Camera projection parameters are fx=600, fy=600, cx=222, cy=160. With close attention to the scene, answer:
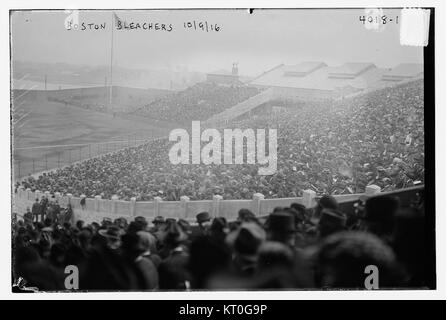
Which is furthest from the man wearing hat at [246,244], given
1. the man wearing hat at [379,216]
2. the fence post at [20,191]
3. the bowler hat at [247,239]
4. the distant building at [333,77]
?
the fence post at [20,191]

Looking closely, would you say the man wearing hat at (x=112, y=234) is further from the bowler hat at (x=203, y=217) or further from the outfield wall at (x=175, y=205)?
the bowler hat at (x=203, y=217)

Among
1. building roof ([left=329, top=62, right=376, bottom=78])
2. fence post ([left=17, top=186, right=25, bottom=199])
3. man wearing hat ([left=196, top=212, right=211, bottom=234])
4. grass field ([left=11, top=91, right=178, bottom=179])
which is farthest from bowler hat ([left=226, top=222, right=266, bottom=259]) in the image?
fence post ([left=17, top=186, right=25, bottom=199])

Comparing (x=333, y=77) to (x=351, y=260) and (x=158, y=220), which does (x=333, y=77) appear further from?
(x=158, y=220)

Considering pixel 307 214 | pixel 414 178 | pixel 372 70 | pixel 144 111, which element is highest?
pixel 372 70

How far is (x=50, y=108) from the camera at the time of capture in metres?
3.45

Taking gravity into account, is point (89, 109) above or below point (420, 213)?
above

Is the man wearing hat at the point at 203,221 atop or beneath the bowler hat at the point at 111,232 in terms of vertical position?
atop

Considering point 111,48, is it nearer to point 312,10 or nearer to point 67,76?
point 67,76

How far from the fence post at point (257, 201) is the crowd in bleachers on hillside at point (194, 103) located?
530mm

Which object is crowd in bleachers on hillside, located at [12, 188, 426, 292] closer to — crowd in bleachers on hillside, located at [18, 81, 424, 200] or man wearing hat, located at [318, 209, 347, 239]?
man wearing hat, located at [318, 209, 347, 239]

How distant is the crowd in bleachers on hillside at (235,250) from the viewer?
134 inches

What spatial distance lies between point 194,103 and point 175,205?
0.59 meters

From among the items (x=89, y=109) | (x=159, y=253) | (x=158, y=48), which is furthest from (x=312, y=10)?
(x=159, y=253)

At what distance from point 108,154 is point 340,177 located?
1339 millimetres
